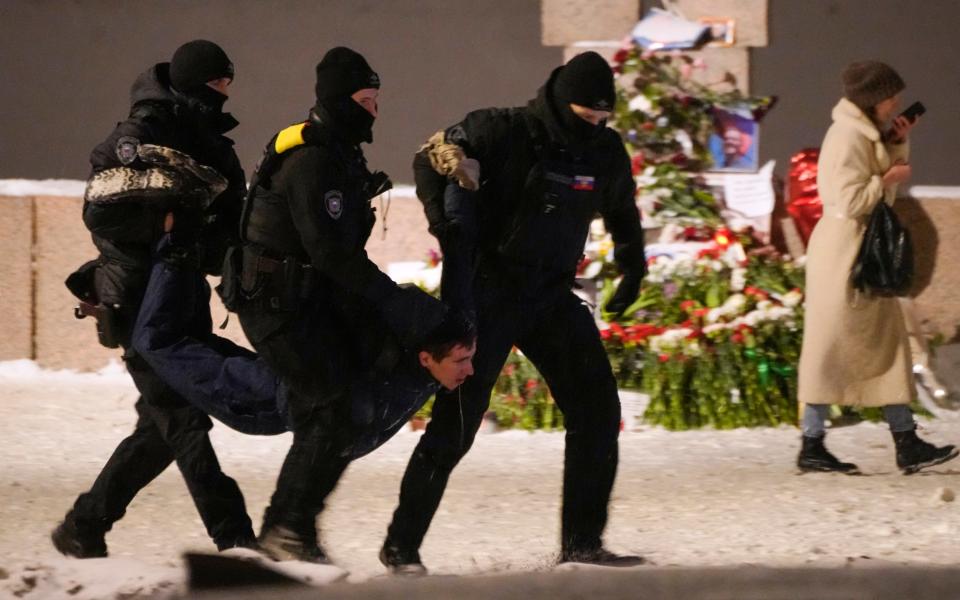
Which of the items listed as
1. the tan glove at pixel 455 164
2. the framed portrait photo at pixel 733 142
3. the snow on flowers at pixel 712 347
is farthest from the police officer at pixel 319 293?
the framed portrait photo at pixel 733 142

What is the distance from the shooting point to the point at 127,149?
5781 mm

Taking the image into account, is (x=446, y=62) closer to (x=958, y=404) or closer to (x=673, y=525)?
(x=958, y=404)

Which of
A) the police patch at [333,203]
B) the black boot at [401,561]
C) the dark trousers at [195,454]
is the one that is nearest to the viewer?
the police patch at [333,203]

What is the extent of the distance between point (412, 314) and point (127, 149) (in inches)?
45.0

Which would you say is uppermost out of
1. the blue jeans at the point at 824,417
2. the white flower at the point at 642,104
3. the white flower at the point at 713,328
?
the white flower at the point at 642,104

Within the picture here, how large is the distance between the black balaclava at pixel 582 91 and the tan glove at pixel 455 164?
321 mm

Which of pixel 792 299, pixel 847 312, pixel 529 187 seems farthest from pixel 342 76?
pixel 792 299

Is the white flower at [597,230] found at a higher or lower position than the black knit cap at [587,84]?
lower

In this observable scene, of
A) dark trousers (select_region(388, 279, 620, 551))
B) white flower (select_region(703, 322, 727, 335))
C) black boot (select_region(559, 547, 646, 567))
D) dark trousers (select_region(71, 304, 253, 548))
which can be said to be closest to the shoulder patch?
dark trousers (select_region(388, 279, 620, 551))

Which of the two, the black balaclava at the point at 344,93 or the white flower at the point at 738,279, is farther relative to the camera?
the white flower at the point at 738,279

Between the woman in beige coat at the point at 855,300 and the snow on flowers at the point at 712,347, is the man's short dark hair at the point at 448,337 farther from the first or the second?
the snow on flowers at the point at 712,347

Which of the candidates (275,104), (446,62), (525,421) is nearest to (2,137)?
(275,104)

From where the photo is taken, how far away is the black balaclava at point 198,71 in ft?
19.3

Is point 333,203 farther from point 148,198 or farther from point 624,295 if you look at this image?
point 624,295
